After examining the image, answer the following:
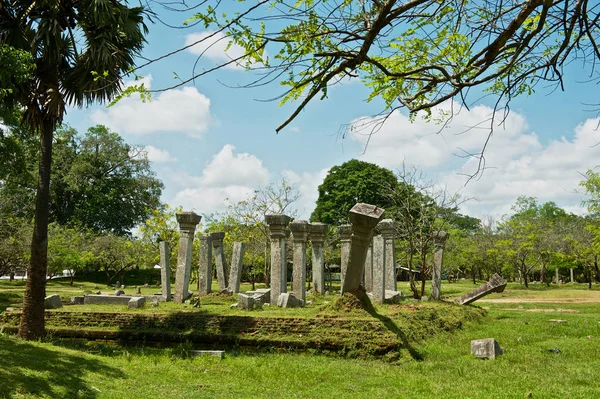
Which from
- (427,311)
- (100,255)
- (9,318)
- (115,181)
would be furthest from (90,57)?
(115,181)

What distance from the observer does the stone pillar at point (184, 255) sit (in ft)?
52.1

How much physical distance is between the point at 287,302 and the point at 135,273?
33416 millimetres

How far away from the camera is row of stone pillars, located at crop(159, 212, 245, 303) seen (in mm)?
16016

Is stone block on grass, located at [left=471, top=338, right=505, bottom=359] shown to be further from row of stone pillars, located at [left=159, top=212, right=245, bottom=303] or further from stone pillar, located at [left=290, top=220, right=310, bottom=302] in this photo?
row of stone pillars, located at [left=159, top=212, right=245, bottom=303]

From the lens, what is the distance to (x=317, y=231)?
17.4 metres

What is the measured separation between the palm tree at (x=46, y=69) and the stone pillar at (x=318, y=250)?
8197 millimetres

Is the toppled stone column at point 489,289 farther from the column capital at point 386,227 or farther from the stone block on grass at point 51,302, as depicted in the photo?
the stone block on grass at point 51,302

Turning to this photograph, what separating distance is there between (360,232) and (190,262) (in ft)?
23.8

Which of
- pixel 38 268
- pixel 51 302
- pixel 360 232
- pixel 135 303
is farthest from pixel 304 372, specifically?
pixel 51 302

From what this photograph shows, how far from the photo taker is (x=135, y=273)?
4494 centimetres

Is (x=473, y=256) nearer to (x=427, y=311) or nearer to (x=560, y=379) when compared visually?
(x=427, y=311)

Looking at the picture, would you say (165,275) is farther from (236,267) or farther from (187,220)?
(236,267)

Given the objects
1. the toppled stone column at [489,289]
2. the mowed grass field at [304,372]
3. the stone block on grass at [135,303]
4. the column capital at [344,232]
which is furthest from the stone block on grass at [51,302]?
the toppled stone column at [489,289]

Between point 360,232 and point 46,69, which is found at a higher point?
point 46,69
